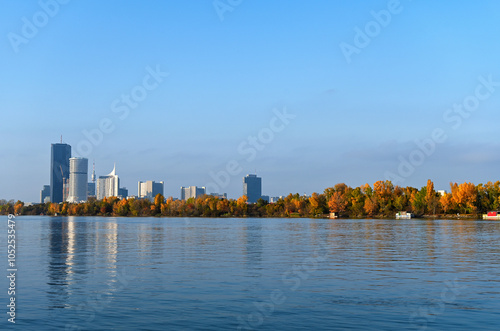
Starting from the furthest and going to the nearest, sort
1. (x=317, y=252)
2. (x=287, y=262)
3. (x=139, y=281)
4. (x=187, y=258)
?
1. (x=317, y=252)
2. (x=187, y=258)
3. (x=287, y=262)
4. (x=139, y=281)

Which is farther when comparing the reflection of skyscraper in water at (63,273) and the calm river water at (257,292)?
the reflection of skyscraper in water at (63,273)

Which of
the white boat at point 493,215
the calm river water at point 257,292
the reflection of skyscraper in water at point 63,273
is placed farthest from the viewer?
the white boat at point 493,215

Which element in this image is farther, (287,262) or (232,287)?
(287,262)

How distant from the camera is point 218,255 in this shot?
54.0 metres

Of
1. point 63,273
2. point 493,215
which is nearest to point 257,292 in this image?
point 63,273

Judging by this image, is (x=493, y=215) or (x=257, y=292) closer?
(x=257, y=292)

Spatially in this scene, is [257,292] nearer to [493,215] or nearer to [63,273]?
[63,273]

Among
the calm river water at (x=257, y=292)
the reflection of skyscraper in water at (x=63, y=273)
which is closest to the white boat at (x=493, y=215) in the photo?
the calm river water at (x=257, y=292)

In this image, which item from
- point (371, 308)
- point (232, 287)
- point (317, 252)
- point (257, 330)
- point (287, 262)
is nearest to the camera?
point (257, 330)

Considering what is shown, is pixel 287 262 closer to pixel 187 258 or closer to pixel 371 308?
pixel 187 258

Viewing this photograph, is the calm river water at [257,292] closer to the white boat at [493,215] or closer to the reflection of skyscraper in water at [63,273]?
the reflection of skyscraper in water at [63,273]

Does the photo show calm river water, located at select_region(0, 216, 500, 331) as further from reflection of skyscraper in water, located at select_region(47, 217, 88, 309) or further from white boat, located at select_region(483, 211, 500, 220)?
white boat, located at select_region(483, 211, 500, 220)

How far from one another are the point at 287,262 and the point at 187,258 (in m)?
10.1

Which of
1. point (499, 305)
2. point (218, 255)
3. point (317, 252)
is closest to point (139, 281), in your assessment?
point (218, 255)
